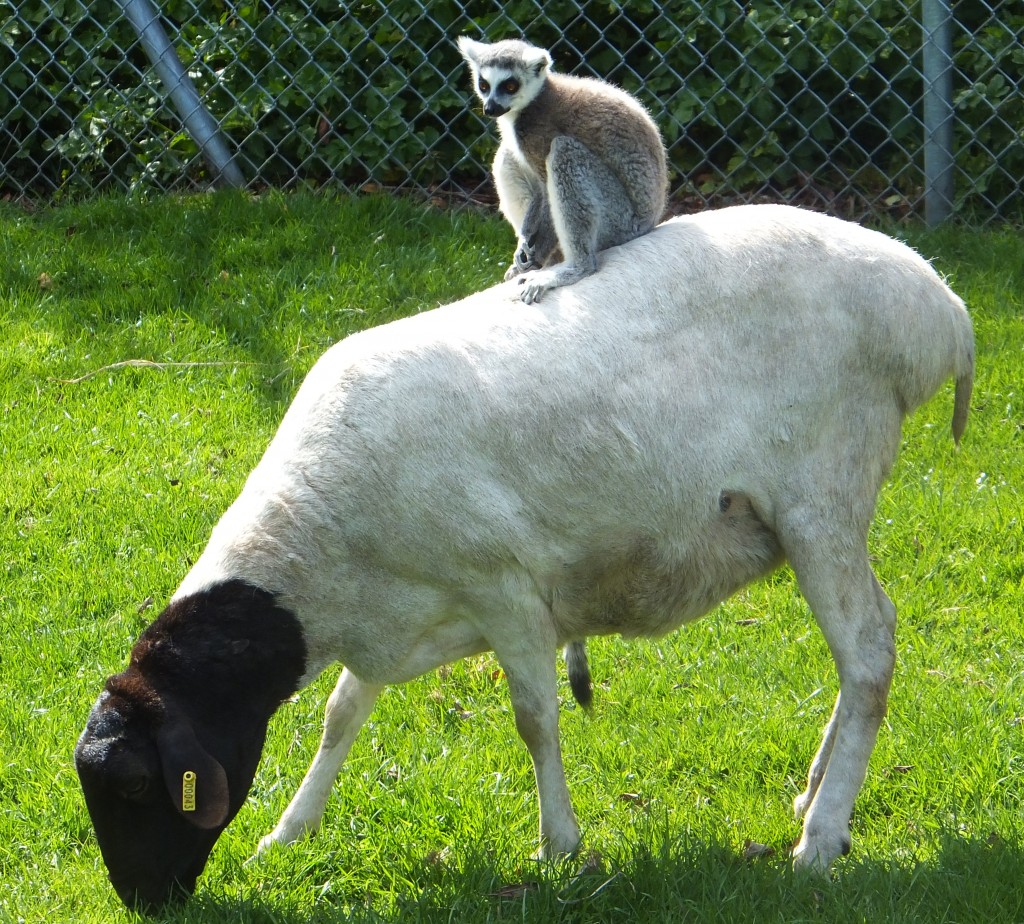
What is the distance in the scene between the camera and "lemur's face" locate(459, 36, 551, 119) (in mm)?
4910

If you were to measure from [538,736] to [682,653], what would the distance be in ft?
4.29

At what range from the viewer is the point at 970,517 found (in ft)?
18.8

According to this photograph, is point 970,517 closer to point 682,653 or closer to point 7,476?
point 682,653

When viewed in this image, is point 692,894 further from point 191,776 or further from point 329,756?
point 191,776

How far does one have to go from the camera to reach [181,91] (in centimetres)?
807

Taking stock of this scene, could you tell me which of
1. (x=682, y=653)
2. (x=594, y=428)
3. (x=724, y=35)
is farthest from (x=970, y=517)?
(x=724, y=35)

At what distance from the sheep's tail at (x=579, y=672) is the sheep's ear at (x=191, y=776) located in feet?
4.11

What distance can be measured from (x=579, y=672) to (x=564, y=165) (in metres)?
1.64

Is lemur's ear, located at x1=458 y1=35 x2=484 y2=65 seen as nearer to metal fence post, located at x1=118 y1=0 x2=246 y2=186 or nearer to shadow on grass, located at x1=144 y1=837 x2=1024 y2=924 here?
shadow on grass, located at x1=144 y1=837 x2=1024 y2=924

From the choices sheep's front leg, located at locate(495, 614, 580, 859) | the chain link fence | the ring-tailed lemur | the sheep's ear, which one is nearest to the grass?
sheep's front leg, located at locate(495, 614, 580, 859)

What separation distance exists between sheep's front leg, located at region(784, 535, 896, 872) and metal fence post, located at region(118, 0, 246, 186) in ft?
17.2

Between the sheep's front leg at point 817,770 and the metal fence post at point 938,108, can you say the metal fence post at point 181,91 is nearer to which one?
the metal fence post at point 938,108

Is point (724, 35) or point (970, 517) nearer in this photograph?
point (970, 517)

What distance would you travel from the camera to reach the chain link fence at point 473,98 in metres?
7.88
